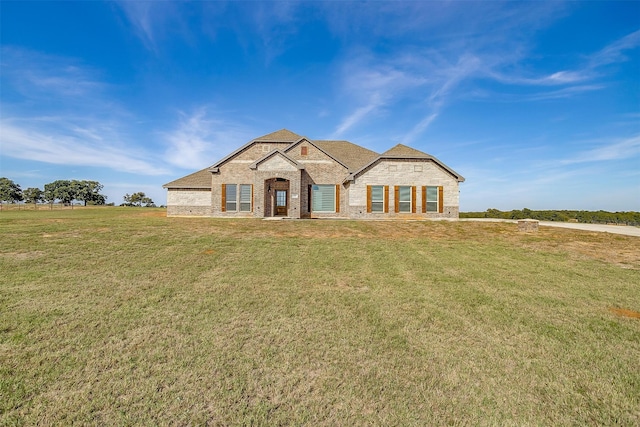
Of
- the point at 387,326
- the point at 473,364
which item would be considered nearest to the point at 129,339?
the point at 387,326

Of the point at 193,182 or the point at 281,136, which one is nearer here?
the point at 193,182

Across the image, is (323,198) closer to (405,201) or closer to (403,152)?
(405,201)

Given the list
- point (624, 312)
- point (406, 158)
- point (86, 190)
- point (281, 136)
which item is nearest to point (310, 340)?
point (624, 312)

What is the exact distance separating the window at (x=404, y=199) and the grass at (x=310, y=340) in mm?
12537

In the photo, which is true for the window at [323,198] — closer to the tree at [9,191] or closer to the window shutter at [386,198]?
the window shutter at [386,198]

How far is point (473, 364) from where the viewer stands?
345cm

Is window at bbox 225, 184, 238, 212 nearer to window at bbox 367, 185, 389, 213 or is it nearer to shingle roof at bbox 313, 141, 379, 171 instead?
shingle roof at bbox 313, 141, 379, 171

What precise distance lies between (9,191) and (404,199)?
3906 inches

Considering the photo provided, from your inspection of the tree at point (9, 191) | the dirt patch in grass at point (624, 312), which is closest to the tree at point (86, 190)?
the tree at point (9, 191)

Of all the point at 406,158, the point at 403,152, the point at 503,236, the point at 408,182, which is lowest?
the point at 503,236

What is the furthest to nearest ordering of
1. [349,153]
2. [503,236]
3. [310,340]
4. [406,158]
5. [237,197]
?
[349,153]
[237,197]
[406,158]
[503,236]
[310,340]

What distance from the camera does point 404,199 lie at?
2067 centimetres

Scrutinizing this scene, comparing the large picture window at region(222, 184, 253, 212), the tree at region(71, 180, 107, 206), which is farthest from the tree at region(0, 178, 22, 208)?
the large picture window at region(222, 184, 253, 212)

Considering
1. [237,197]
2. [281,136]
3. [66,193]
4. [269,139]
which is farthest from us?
[66,193]
